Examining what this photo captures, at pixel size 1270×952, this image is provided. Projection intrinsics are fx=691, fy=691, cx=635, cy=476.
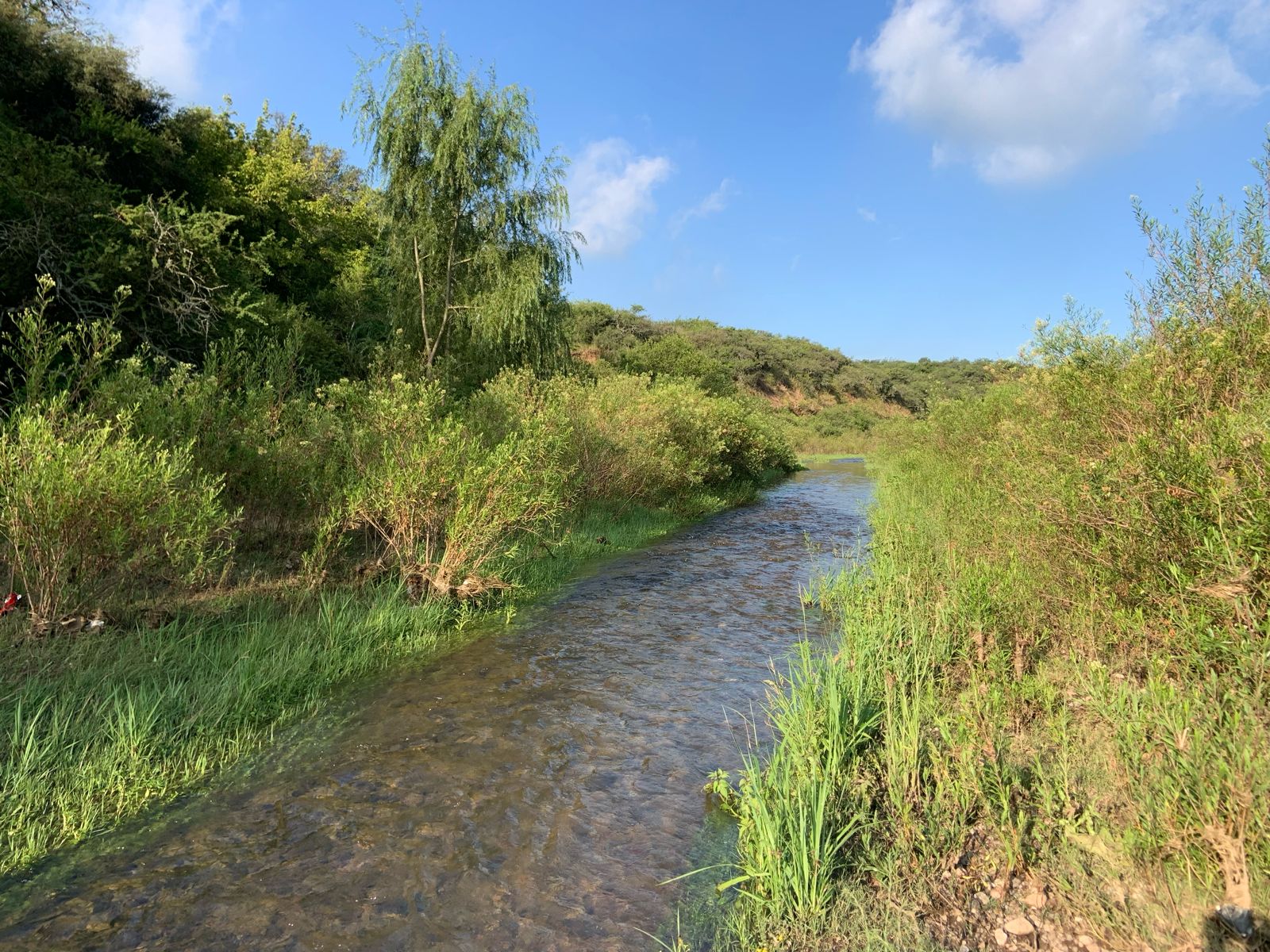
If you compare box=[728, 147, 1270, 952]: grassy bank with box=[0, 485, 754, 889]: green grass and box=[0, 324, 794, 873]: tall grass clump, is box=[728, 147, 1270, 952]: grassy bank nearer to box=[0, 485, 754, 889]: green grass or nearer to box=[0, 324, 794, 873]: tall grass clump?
box=[0, 485, 754, 889]: green grass

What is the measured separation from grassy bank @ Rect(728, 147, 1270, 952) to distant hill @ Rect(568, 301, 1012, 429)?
40.9 metres

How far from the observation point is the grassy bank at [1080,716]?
113 inches

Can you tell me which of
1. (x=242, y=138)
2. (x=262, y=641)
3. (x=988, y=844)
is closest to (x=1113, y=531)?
(x=988, y=844)

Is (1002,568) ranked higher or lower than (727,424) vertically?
lower

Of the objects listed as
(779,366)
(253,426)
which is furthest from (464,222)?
(779,366)

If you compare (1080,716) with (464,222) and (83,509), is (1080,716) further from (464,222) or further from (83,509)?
(464,222)

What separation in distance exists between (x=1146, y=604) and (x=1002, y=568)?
1.60m

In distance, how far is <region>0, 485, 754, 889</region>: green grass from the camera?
382cm

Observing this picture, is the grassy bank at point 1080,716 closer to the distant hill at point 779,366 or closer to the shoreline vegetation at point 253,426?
the shoreline vegetation at point 253,426

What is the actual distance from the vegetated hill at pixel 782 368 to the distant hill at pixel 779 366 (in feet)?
0.36

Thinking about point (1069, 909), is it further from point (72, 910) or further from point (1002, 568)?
point (72, 910)

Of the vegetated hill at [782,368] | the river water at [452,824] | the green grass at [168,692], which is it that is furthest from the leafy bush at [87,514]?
the vegetated hill at [782,368]

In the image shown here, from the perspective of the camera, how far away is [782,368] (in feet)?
271

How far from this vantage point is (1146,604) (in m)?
4.56
